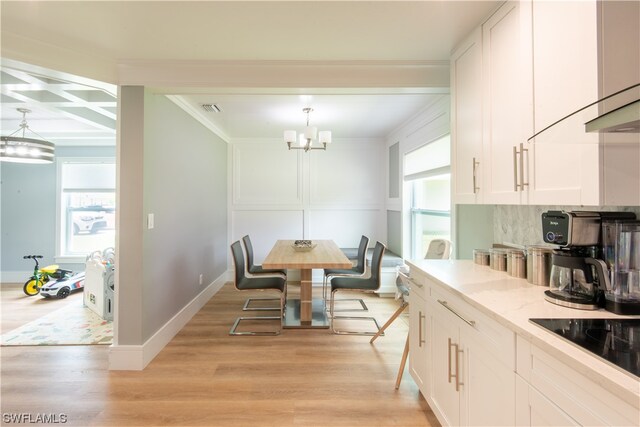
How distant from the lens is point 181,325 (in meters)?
2.98

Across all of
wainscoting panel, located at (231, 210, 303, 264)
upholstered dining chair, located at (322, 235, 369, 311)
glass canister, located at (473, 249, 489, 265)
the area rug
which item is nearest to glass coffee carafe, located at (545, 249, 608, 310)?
glass canister, located at (473, 249, 489, 265)

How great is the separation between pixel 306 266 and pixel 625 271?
2108mm

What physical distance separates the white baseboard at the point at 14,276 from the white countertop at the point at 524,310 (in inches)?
248

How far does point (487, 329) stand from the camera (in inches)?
45.1

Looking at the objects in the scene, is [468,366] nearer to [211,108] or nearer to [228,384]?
[228,384]

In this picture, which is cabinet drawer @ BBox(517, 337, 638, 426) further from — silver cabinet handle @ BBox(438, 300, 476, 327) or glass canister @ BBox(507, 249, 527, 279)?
glass canister @ BBox(507, 249, 527, 279)

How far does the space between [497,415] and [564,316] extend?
18.0 inches

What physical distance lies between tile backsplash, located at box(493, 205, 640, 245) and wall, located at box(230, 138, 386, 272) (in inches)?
116

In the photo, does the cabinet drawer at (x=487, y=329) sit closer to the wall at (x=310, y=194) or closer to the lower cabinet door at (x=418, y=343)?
the lower cabinet door at (x=418, y=343)

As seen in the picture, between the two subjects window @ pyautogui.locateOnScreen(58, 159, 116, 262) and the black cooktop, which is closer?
the black cooktop

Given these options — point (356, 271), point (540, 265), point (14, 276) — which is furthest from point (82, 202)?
point (540, 265)

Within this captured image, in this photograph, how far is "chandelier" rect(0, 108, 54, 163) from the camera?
324 centimetres

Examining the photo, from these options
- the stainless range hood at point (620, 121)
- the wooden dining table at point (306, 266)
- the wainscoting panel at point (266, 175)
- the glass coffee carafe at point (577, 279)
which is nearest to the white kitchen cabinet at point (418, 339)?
the glass coffee carafe at point (577, 279)

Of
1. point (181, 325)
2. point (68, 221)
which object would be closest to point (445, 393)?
point (181, 325)
